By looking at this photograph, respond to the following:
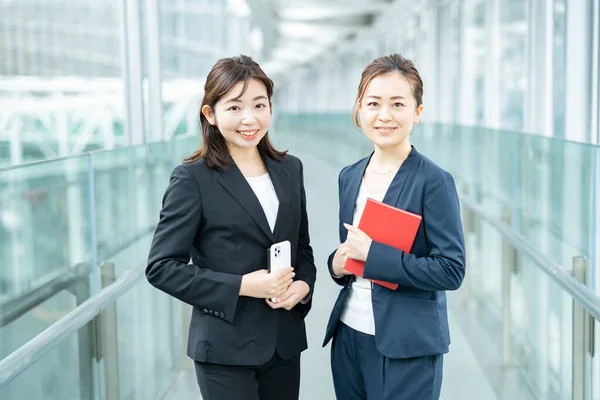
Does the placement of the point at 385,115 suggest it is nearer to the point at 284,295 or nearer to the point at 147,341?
the point at 284,295

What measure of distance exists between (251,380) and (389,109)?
806mm

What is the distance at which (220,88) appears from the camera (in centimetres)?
203

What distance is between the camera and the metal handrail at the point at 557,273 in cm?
271

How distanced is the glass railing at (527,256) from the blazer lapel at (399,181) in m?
1.26

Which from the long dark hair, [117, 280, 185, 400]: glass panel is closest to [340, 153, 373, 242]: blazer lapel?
the long dark hair

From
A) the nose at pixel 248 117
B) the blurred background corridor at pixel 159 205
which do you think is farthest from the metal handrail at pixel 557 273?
the nose at pixel 248 117

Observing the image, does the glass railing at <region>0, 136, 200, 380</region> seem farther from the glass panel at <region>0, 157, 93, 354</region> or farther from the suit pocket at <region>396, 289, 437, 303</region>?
the suit pocket at <region>396, 289, 437, 303</region>

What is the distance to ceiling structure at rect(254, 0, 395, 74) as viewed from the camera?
65.1 ft

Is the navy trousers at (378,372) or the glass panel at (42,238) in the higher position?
the glass panel at (42,238)

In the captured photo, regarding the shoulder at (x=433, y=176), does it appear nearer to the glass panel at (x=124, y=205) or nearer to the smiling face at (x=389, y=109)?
the smiling face at (x=389, y=109)

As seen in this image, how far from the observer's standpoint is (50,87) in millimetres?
5371

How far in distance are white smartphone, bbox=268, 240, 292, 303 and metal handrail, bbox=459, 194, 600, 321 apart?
1161mm

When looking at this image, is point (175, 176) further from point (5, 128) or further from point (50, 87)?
point (50, 87)

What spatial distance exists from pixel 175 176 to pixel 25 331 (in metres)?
0.71
